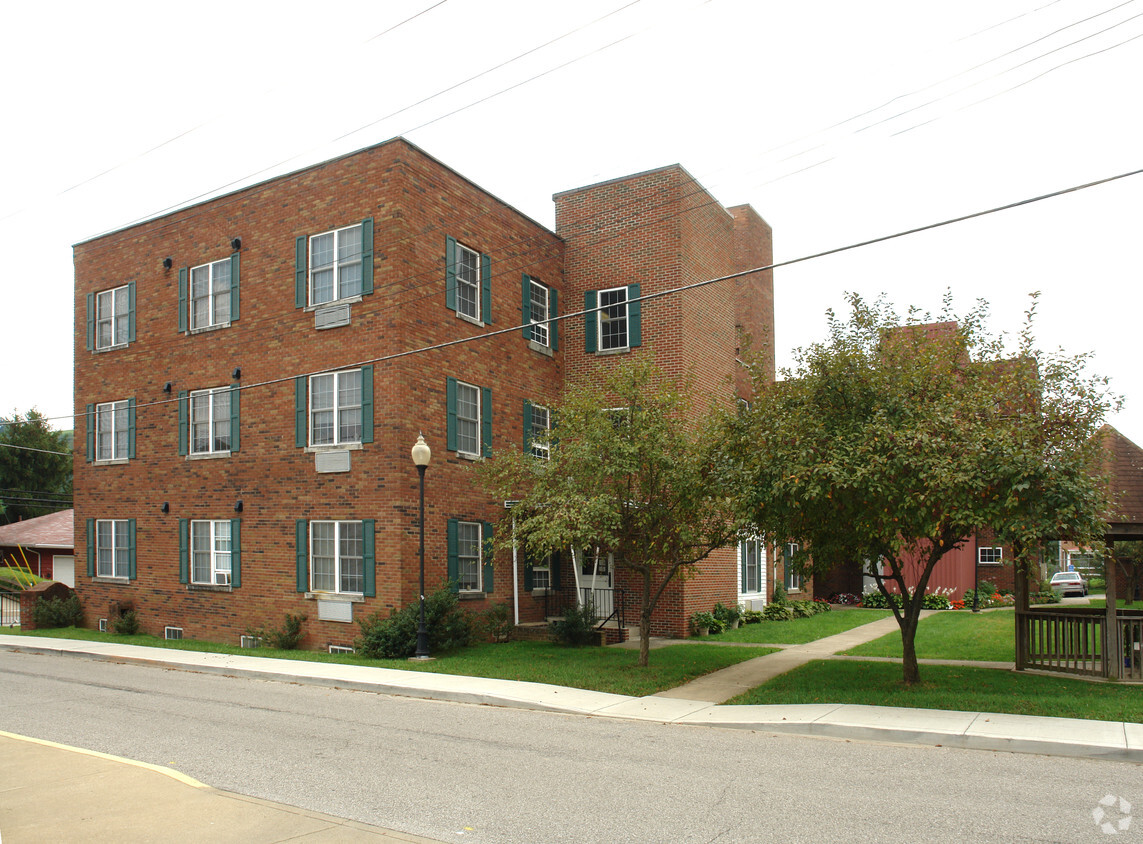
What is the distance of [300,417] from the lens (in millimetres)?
19547

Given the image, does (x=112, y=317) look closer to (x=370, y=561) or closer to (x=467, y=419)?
(x=467, y=419)

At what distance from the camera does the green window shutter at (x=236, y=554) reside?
67.4 feet

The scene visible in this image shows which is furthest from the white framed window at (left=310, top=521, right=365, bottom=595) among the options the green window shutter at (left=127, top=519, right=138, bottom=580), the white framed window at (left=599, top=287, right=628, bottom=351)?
the white framed window at (left=599, top=287, right=628, bottom=351)

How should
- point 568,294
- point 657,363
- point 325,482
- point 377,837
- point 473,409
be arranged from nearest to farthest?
point 377,837
point 325,482
point 473,409
point 657,363
point 568,294

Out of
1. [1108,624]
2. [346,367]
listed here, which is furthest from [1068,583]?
[346,367]

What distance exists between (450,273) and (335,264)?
2.50 meters

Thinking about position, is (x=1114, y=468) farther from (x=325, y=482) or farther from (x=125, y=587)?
(x=125, y=587)

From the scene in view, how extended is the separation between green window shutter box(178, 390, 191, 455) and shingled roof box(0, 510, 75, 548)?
18759mm

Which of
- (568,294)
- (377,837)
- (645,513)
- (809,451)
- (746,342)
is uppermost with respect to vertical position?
(568,294)

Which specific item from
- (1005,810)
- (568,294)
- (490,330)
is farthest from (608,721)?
(568,294)

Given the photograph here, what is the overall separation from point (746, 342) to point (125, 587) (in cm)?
1783

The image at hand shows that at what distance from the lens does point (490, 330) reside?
68.4 feet

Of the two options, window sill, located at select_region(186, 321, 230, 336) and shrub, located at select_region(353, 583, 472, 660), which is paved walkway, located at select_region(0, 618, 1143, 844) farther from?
window sill, located at select_region(186, 321, 230, 336)

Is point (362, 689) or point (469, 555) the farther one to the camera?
point (469, 555)
